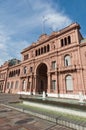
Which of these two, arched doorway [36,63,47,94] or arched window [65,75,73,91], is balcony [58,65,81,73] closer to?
arched window [65,75,73,91]

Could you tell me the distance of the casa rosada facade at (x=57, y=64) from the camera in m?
20.9

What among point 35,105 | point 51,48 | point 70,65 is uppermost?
point 51,48

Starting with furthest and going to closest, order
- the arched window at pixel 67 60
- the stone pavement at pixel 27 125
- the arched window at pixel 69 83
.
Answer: the arched window at pixel 67 60
the arched window at pixel 69 83
the stone pavement at pixel 27 125

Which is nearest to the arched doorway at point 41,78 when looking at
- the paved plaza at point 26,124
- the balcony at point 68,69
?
the balcony at point 68,69

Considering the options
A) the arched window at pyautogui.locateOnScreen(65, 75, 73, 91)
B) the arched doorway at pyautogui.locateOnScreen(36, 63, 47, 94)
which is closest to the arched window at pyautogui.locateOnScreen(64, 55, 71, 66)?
the arched window at pyautogui.locateOnScreen(65, 75, 73, 91)

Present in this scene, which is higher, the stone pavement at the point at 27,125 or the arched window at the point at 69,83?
the arched window at the point at 69,83

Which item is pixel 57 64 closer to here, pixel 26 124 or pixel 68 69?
pixel 68 69

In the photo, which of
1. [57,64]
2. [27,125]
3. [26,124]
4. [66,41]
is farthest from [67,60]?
[27,125]

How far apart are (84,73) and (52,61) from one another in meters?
8.49

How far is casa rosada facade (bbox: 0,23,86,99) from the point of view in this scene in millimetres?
20859

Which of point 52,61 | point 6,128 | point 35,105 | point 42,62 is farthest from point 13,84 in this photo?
point 6,128

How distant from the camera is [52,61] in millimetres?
26078

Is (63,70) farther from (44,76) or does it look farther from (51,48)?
(44,76)

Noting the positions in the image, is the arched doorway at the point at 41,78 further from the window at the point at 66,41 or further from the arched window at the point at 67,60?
the window at the point at 66,41
